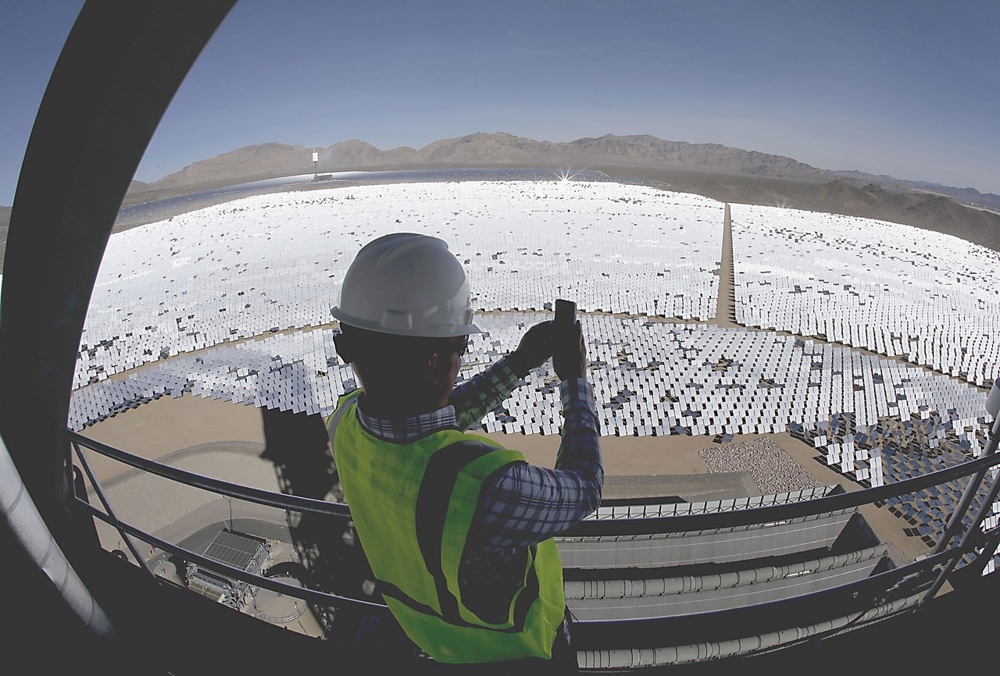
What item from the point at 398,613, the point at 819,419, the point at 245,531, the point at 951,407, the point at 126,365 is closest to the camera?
the point at 398,613

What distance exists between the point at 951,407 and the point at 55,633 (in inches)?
676

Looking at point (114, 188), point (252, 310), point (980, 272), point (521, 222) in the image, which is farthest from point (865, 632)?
point (980, 272)

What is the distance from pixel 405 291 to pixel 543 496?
22.0 inches

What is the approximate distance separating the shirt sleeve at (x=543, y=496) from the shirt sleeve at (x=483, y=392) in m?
0.43

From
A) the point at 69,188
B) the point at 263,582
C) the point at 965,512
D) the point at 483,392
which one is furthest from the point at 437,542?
the point at 965,512

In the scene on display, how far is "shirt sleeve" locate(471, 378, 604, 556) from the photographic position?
87cm

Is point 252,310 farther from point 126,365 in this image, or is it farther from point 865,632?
point 865,632

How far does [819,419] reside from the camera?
11.4 m

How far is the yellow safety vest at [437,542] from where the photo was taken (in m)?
0.88

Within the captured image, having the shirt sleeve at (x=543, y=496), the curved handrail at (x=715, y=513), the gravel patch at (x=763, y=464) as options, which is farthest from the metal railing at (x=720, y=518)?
the gravel patch at (x=763, y=464)

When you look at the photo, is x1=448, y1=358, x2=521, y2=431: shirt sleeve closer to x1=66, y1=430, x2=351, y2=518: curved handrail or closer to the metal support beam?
x1=66, y1=430, x2=351, y2=518: curved handrail

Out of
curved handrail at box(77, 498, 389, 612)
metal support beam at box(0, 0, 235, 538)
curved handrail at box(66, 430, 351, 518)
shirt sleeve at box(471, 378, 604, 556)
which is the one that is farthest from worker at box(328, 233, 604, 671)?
metal support beam at box(0, 0, 235, 538)

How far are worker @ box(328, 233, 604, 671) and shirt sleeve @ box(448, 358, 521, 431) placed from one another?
257 millimetres

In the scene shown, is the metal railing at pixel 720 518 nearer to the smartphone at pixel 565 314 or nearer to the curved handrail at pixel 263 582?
the curved handrail at pixel 263 582
